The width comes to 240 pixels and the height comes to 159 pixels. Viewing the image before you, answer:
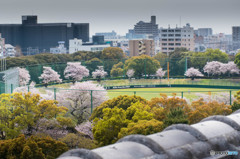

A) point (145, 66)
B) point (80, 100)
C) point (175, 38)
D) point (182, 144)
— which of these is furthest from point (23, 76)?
point (175, 38)

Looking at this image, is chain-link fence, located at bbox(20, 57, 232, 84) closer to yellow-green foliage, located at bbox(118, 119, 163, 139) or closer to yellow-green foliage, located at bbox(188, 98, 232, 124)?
yellow-green foliage, located at bbox(188, 98, 232, 124)

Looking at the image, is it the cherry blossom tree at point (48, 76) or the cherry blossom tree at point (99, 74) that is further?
the cherry blossom tree at point (99, 74)

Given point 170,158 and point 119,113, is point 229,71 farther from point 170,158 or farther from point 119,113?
point 170,158

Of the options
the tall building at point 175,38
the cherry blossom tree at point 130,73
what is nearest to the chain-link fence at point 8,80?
the cherry blossom tree at point 130,73

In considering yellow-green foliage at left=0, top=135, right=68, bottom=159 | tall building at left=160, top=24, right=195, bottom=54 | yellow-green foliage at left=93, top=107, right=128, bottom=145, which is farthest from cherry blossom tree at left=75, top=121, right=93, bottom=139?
tall building at left=160, top=24, right=195, bottom=54

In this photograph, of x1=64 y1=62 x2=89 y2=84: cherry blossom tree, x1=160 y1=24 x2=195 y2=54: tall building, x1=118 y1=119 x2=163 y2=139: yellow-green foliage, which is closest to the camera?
x1=118 y1=119 x2=163 y2=139: yellow-green foliage

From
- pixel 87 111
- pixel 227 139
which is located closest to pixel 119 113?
pixel 87 111

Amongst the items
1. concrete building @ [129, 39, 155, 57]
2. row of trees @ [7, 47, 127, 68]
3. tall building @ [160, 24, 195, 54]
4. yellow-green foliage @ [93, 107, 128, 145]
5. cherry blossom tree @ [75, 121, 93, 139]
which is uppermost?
tall building @ [160, 24, 195, 54]

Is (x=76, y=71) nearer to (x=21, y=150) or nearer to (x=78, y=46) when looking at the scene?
(x=21, y=150)

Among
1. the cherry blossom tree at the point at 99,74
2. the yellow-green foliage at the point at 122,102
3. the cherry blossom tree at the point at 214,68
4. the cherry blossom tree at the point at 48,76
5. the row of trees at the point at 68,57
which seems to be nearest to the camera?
the yellow-green foliage at the point at 122,102

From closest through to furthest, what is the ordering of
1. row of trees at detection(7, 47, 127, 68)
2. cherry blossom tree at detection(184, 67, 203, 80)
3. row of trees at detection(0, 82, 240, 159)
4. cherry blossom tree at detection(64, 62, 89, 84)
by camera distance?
1. row of trees at detection(0, 82, 240, 159)
2. cherry blossom tree at detection(64, 62, 89, 84)
3. cherry blossom tree at detection(184, 67, 203, 80)
4. row of trees at detection(7, 47, 127, 68)

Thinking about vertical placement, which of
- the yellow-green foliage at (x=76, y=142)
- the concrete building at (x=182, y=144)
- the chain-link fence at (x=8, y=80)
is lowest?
the yellow-green foliage at (x=76, y=142)

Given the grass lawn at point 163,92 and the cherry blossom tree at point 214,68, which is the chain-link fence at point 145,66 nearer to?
the cherry blossom tree at point 214,68

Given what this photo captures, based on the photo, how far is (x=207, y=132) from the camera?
7.22 m
